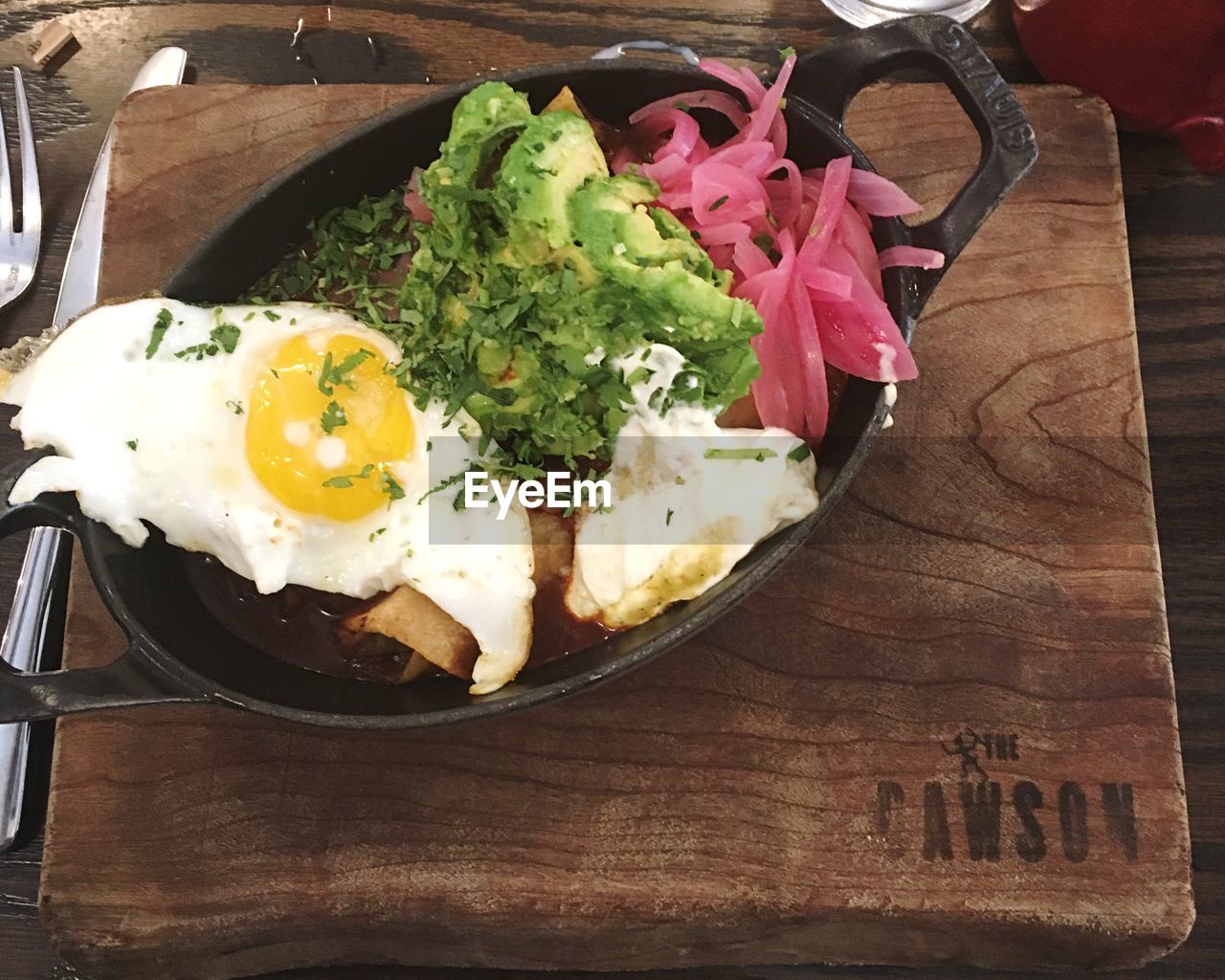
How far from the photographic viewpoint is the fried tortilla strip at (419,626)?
1.55 meters

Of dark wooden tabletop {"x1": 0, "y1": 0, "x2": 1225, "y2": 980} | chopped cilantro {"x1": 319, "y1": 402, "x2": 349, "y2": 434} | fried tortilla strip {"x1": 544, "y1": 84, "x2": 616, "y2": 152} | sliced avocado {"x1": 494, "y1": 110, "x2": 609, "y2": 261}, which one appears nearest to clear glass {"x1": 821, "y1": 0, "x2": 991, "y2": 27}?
dark wooden tabletop {"x1": 0, "y1": 0, "x2": 1225, "y2": 980}

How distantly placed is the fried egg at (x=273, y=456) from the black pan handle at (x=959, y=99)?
82 cm

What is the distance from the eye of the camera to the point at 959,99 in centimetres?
155

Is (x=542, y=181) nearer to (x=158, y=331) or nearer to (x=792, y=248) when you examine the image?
(x=792, y=248)

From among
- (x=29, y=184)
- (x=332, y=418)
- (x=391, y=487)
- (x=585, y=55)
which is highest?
(x=585, y=55)

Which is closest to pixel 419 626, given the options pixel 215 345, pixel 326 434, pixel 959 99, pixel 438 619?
pixel 438 619

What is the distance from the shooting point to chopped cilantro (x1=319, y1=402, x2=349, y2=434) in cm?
→ 155

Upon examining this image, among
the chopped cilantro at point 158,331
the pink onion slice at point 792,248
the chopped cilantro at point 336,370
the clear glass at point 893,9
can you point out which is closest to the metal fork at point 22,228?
the chopped cilantro at point 158,331

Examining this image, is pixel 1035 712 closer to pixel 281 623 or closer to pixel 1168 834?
pixel 1168 834

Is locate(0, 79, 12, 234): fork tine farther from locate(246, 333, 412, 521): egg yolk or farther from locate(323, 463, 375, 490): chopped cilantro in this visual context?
locate(323, 463, 375, 490): chopped cilantro

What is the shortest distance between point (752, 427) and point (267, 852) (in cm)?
117

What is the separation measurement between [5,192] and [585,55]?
137cm

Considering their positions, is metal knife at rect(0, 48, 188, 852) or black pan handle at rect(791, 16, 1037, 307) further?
metal knife at rect(0, 48, 188, 852)

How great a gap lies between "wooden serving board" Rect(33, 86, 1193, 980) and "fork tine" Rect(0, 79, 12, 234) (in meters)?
0.88
